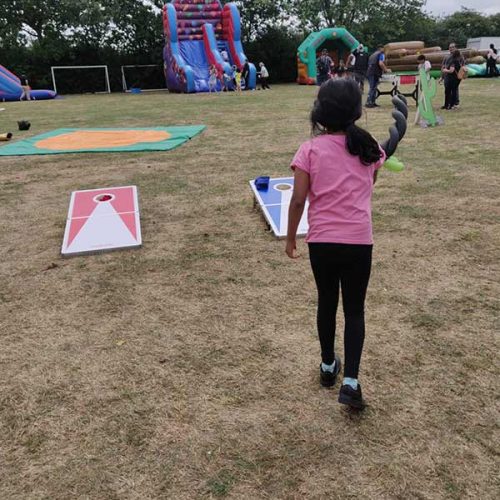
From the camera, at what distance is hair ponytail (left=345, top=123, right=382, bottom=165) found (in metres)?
2.03

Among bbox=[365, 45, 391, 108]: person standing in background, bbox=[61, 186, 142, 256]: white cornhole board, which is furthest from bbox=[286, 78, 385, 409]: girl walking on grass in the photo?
bbox=[365, 45, 391, 108]: person standing in background

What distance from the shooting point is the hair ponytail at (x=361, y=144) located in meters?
2.03

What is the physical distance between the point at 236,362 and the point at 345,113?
1551mm

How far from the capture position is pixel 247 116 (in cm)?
1317

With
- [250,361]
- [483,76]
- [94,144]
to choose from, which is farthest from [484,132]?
[483,76]

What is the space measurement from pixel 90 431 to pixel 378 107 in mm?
13891

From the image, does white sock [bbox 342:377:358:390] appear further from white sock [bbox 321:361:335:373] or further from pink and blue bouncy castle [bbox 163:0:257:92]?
pink and blue bouncy castle [bbox 163:0:257:92]

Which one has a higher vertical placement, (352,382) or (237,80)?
(237,80)

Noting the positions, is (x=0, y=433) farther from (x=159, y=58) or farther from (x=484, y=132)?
(x=159, y=58)

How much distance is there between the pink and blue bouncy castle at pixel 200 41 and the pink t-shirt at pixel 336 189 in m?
22.4

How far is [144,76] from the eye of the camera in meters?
31.7

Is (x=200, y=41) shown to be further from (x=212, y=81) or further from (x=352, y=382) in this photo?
(x=352, y=382)

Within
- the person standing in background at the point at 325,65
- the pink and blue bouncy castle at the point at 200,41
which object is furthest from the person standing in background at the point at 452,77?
the pink and blue bouncy castle at the point at 200,41

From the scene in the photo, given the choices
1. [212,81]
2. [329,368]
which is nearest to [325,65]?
[212,81]
